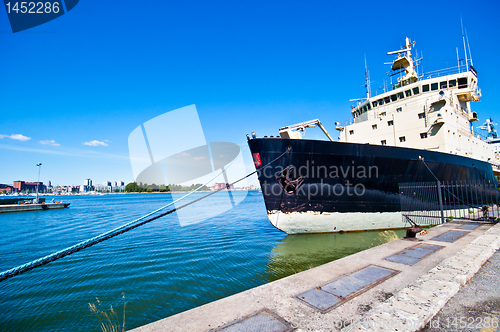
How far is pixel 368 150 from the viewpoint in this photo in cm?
1045

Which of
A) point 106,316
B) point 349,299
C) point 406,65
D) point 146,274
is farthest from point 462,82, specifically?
point 106,316

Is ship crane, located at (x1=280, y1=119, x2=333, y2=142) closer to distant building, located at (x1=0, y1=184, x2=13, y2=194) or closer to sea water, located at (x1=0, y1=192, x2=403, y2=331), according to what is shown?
sea water, located at (x1=0, y1=192, x2=403, y2=331)

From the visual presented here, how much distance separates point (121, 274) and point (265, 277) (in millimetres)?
4817

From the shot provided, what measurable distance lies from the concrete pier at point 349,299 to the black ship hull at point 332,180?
554cm

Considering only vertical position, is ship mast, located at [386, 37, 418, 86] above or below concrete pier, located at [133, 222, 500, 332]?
above

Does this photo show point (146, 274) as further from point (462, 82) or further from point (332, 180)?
point (462, 82)

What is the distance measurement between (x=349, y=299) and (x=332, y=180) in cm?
774

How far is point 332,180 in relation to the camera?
1050cm

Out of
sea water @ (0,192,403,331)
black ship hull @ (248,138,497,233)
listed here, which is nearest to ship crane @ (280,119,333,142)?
black ship hull @ (248,138,497,233)

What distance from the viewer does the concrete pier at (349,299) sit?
2643 mm

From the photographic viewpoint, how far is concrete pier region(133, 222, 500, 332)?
264 cm

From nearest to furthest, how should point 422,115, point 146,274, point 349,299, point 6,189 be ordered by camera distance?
1. point 349,299
2. point 146,274
3. point 422,115
4. point 6,189

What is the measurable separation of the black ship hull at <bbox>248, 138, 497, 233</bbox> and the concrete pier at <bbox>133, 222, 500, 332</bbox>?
5541 millimetres

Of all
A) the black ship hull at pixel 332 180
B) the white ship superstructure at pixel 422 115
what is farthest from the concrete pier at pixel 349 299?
the white ship superstructure at pixel 422 115
